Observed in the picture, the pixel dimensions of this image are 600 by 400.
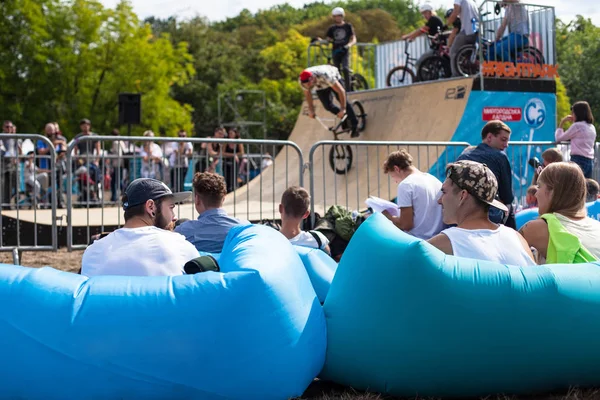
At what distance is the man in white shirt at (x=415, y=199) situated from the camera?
6555 millimetres

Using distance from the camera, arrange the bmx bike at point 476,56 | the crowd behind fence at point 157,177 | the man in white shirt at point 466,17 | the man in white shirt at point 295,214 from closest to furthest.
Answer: the man in white shirt at point 295,214, the crowd behind fence at point 157,177, the man in white shirt at point 466,17, the bmx bike at point 476,56

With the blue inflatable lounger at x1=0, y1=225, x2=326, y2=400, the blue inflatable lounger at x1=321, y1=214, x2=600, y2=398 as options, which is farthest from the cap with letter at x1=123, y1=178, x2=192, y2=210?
the blue inflatable lounger at x1=321, y1=214, x2=600, y2=398

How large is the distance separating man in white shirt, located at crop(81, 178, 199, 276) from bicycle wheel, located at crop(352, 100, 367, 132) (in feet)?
34.3

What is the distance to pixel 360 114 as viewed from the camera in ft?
47.0

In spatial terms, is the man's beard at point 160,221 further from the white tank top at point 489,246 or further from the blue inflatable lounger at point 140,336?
the white tank top at point 489,246

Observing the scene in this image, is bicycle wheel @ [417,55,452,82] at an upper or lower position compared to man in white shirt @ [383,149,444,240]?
upper

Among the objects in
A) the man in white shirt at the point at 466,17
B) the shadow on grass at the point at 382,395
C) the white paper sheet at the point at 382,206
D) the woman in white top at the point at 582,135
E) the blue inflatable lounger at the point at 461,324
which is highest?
the man in white shirt at the point at 466,17

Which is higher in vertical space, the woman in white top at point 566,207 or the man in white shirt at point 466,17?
the man in white shirt at point 466,17

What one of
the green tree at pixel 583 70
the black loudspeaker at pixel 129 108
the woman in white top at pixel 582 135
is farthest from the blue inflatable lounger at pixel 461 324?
the green tree at pixel 583 70

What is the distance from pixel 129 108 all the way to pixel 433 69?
6.65 metres

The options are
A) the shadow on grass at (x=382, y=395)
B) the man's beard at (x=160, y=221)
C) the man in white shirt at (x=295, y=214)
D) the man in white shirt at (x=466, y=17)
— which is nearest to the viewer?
the shadow on grass at (x=382, y=395)

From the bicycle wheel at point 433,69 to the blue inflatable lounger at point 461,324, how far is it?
1027 cm

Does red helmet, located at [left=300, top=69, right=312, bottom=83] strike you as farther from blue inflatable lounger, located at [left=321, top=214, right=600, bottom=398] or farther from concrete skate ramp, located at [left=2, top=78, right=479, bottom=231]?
blue inflatable lounger, located at [left=321, top=214, right=600, bottom=398]

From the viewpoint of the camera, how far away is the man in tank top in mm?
3729
